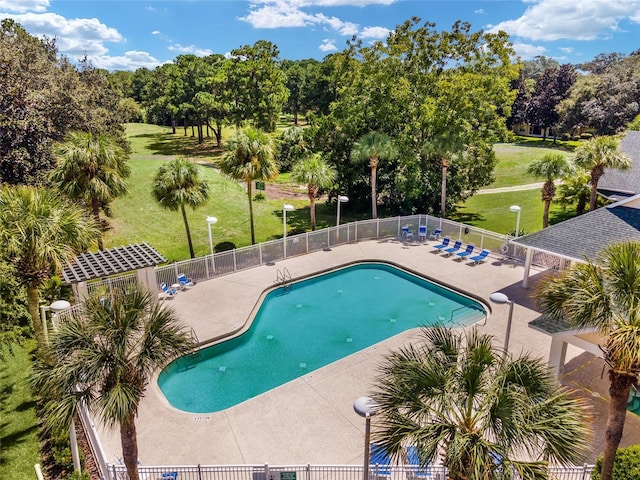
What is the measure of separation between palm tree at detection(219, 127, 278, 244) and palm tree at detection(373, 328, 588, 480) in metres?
16.2

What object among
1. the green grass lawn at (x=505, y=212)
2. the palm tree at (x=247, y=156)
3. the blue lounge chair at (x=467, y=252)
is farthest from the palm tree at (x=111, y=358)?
the green grass lawn at (x=505, y=212)

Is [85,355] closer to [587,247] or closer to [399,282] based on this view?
[587,247]

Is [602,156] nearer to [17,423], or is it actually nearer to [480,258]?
[480,258]

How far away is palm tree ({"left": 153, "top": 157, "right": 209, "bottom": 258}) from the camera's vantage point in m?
21.0

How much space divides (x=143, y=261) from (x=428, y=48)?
21429mm

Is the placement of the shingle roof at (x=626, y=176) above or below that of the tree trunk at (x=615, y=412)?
above

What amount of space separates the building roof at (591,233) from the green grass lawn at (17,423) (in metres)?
16.7

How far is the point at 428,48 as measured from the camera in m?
27.7

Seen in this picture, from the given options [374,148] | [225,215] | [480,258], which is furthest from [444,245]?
[225,215]

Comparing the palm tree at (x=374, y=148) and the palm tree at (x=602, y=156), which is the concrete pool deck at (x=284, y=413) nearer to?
the palm tree at (x=602, y=156)

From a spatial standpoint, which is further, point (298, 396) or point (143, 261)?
point (143, 261)

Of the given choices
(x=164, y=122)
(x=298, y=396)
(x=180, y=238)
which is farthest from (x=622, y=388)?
(x=164, y=122)

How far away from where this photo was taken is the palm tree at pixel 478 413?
659cm

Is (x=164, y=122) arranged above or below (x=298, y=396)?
above
